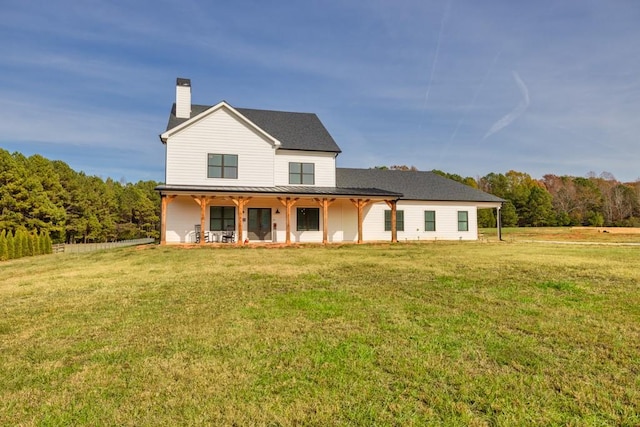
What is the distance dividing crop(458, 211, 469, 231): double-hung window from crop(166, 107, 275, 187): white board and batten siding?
41.2 feet

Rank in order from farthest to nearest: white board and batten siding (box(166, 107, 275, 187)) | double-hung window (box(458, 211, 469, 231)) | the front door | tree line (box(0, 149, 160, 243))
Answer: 1. tree line (box(0, 149, 160, 243))
2. double-hung window (box(458, 211, 469, 231))
3. the front door
4. white board and batten siding (box(166, 107, 275, 187))

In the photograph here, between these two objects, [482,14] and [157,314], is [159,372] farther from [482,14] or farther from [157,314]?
[482,14]

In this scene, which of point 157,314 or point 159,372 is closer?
point 159,372

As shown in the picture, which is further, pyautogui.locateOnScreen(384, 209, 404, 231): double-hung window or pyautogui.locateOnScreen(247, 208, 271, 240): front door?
pyautogui.locateOnScreen(384, 209, 404, 231): double-hung window

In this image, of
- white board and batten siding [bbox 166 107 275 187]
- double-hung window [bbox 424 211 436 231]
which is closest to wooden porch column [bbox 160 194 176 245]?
white board and batten siding [bbox 166 107 275 187]

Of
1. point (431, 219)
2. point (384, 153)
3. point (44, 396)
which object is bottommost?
point (44, 396)

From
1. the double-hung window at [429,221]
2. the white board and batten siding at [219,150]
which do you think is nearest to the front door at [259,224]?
the white board and batten siding at [219,150]

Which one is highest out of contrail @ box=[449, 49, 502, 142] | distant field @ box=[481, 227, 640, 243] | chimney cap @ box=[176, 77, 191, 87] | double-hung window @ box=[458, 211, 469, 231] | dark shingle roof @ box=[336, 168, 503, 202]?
contrail @ box=[449, 49, 502, 142]

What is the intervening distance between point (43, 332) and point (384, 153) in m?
39.2

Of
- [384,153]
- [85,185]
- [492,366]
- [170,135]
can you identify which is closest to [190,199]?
[170,135]

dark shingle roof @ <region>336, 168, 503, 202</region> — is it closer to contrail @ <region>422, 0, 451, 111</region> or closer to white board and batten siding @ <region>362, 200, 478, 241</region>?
white board and batten siding @ <region>362, 200, 478, 241</region>

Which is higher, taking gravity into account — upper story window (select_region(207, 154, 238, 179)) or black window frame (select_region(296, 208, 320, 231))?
upper story window (select_region(207, 154, 238, 179))

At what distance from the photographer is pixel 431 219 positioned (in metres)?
22.8

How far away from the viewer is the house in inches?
729
